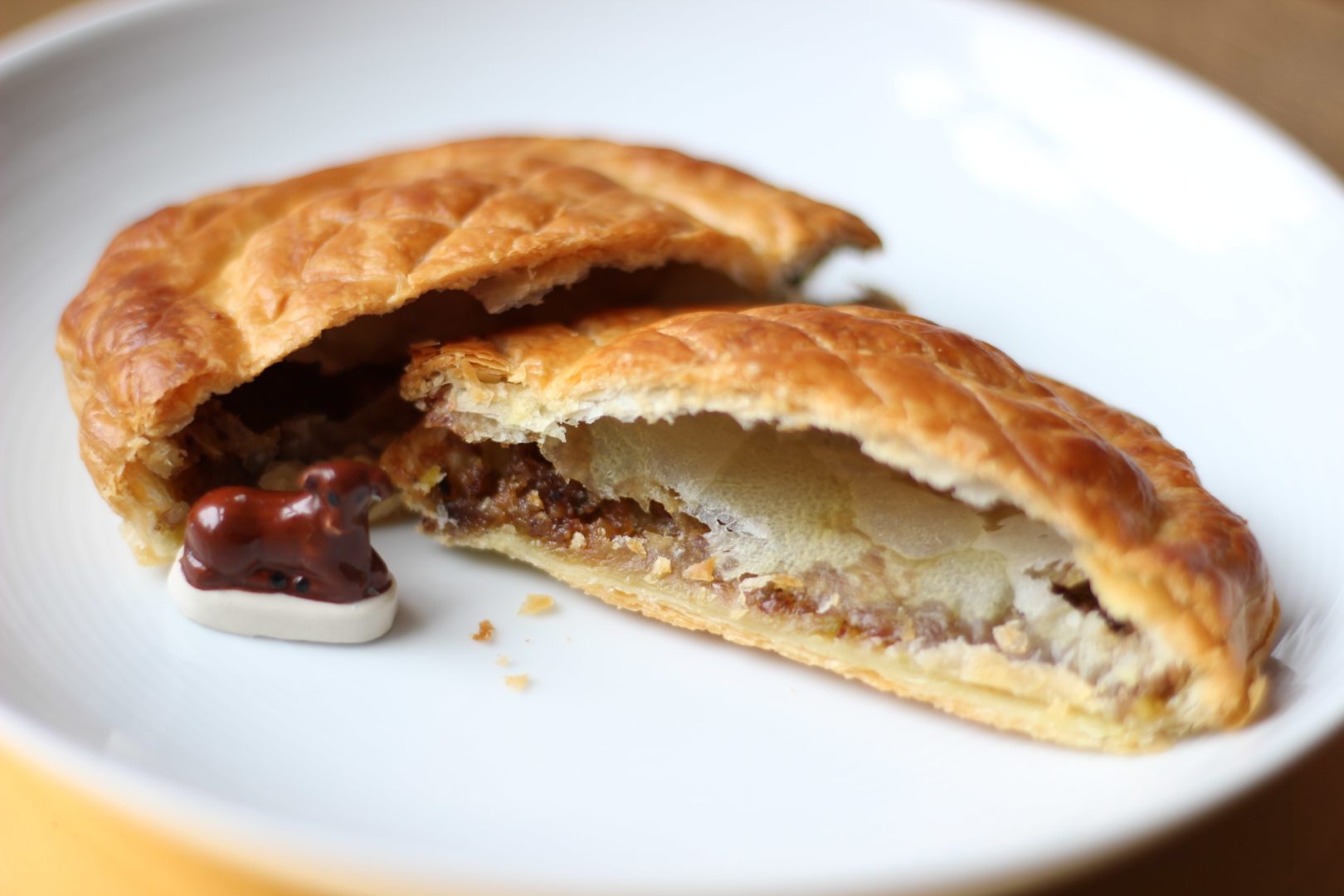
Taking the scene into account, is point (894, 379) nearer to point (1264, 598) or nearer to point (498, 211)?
point (1264, 598)

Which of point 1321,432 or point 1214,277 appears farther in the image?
point 1214,277

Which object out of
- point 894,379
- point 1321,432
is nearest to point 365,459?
point 894,379

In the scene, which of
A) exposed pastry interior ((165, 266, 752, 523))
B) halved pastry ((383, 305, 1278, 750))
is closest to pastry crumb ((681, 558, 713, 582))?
halved pastry ((383, 305, 1278, 750))

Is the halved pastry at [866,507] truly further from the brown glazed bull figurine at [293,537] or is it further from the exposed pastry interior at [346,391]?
the brown glazed bull figurine at [293,537]

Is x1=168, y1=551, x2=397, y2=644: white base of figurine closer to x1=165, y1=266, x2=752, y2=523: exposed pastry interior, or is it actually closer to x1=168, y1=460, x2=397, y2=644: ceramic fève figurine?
x1=168, y1=460, x2=397, y2=644: ceramic fève figurine

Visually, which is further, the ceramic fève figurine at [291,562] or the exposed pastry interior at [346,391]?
the exposed pastry interior at [346,391]

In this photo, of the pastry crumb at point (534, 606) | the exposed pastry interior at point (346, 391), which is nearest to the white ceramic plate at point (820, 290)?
the pastry crumb at point (534, 606)
